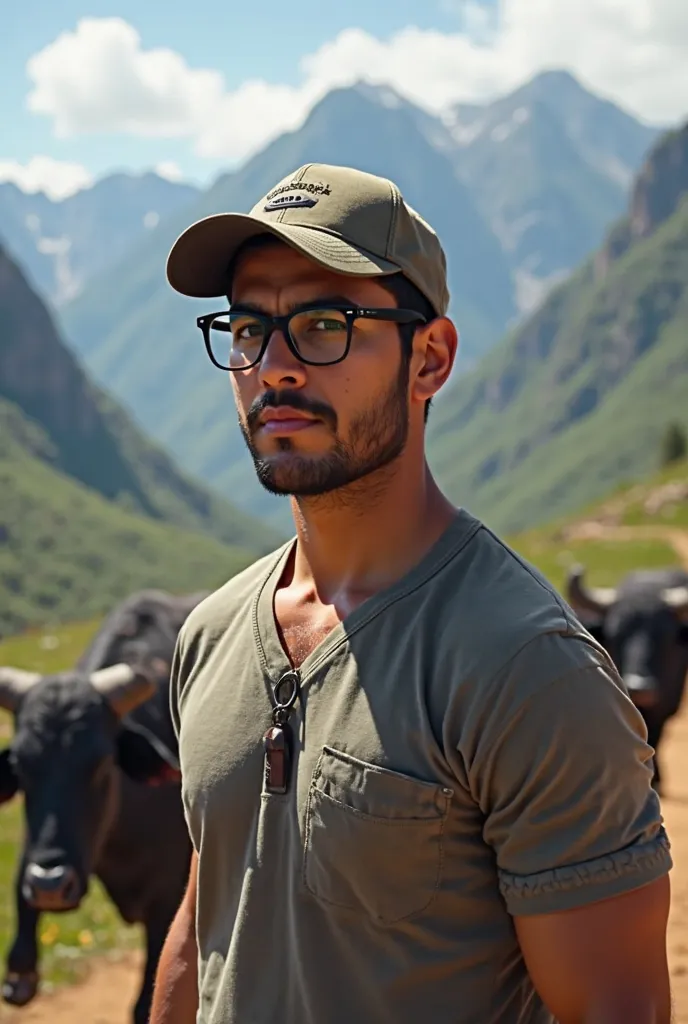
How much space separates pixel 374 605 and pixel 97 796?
4631 mm

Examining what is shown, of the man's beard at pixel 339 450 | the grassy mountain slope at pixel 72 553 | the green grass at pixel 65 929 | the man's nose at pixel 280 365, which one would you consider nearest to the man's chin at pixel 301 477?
the man's beard at pixel 339 450

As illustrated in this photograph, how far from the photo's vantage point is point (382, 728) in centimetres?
259

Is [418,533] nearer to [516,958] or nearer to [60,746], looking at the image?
[516,958]

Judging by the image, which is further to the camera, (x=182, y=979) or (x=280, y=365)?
(x=182, y=979)

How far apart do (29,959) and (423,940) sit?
5.22 metres

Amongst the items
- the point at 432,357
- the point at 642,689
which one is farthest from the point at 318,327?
the point at 642,689

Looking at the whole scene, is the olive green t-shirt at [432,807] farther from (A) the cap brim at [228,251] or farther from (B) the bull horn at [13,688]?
(B) the bull horn at [13,688]

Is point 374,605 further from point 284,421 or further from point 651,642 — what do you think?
point 651,642

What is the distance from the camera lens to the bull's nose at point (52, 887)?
20.1 ft

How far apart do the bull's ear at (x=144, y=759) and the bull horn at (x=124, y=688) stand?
18cm

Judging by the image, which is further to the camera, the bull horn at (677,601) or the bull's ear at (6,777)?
the bull horn at (677,601)

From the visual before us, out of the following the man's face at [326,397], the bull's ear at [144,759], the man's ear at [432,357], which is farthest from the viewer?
the bull's ear at [144,759]

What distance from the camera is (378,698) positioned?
262cm

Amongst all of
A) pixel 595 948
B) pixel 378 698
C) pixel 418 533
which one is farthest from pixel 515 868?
pixel 418 533
